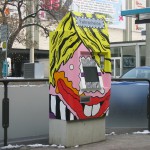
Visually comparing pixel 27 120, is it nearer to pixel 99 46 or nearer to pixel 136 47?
pixel 99 46

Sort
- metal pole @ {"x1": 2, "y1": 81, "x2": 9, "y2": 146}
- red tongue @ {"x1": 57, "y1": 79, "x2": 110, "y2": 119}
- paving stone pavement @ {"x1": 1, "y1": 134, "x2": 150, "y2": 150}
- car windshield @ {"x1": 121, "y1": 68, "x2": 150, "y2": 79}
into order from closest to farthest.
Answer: red tongue @ {"x1": 57, "y1": 79, "x2": 110, "y2": 119}
paving stone pavement @ {"x1": 1, "y1": 134, "x2": 150, "y2": 150}
metal pole @ {"x1": 2, "y1": 81, "x2": 9, "y2": 146}
car windshield @ {"x1": 121, "y1": 68, "x2": 150, "y2": 79}

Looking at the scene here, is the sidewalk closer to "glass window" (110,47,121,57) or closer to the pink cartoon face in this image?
the pink cartoon face

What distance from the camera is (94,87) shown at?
7441mm

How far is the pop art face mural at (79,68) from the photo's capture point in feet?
23.3

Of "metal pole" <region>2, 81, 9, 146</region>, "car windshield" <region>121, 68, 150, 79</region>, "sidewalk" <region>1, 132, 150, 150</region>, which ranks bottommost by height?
"sidewalk" <region>1, 132, 150, 150</region>

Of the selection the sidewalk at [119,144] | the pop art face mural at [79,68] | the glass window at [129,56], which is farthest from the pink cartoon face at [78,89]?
the glass window at [129,56]

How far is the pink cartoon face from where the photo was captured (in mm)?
7098

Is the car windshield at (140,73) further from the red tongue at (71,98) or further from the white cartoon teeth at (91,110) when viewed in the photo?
the red tongue at (71,98)

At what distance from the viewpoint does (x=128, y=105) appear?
9648 mm

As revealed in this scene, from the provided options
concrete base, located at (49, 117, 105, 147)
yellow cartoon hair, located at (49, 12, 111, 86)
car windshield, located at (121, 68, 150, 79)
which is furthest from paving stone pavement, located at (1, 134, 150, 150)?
car windshield, located at (121, 68, 150, 79)

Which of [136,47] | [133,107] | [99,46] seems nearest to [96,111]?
[99,46]

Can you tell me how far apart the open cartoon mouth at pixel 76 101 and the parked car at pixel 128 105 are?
201 cm

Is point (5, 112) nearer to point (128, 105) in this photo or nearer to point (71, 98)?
point (71, 98)

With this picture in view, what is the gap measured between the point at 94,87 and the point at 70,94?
22.0 inches
